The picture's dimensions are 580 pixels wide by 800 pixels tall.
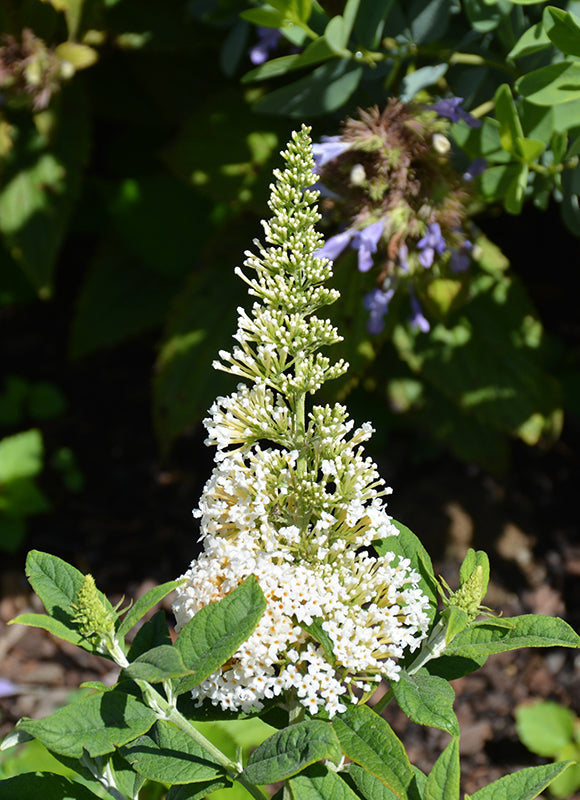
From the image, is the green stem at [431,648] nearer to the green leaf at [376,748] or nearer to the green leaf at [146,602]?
the green leaf at [376,748]

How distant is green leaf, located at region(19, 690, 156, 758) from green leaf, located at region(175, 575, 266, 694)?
5 cm

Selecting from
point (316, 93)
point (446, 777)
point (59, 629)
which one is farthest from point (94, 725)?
point (316, 93)

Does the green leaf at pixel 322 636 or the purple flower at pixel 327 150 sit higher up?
the purple flower at pixel 327 150

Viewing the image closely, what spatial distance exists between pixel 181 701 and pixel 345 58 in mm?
1121

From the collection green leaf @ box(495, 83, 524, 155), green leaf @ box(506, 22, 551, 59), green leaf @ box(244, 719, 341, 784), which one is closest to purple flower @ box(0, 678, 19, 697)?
green leaf @ box(244, 719, 341, 784)

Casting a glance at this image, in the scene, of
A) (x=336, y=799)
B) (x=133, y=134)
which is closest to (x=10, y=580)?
(x=133, y=134)

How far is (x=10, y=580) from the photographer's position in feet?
7.95

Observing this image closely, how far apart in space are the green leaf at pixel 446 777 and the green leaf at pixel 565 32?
2.99ft

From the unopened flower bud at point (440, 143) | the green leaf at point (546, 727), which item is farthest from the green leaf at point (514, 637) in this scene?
the green leaf at point (546, 727)

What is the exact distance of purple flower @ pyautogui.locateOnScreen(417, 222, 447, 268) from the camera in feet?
4.63

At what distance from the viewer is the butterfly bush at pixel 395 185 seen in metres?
1.39

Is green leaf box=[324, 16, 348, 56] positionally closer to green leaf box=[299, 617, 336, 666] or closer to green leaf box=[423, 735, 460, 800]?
green leaf box=[299, 617, 336, 666]

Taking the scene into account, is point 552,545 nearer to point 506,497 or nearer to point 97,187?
point 506,497

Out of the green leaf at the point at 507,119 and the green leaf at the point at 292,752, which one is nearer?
the green leaf at the point at 292,752
